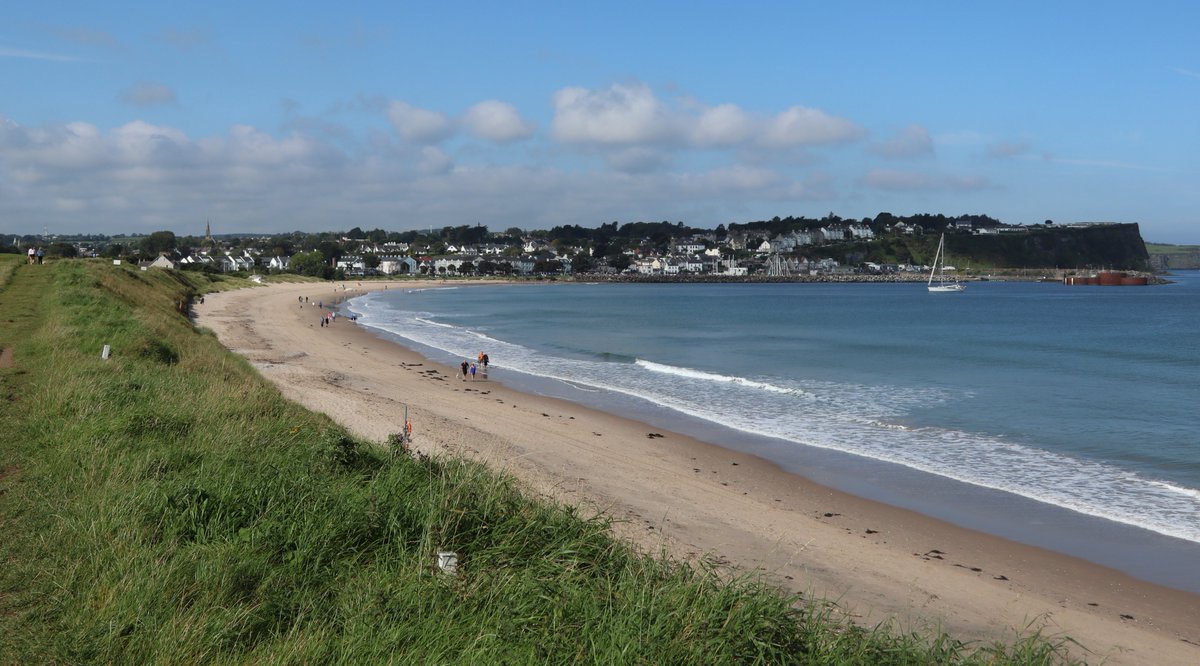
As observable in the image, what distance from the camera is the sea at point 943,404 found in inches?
561

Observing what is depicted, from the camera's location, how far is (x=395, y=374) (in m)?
29.2

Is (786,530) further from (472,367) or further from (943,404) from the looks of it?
(472,367)

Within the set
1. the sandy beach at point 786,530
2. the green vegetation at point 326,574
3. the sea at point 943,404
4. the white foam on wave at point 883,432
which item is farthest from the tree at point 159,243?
the green vegetation at point 326,574

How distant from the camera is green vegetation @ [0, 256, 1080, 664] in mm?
4855

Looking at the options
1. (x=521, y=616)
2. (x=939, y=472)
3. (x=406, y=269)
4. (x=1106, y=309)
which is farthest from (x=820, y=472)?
(x=406, y=269)

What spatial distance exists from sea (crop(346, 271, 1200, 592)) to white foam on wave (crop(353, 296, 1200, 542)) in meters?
0.07

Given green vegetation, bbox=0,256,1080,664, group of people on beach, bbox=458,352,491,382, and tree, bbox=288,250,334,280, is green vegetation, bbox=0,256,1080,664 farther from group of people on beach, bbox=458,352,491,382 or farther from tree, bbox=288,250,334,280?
tree, bbox=288,250,334,280

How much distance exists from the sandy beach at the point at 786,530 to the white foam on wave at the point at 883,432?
2.78 m

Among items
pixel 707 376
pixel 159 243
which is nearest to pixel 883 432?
pixel 707 376

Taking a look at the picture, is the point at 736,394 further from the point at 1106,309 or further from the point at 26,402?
the point at 1106,309

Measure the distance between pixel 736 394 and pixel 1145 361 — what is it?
71.9 ft

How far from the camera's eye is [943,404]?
25016 millimetres

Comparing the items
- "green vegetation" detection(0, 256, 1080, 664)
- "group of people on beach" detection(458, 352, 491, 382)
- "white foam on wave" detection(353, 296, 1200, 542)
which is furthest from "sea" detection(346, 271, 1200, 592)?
"green vegetation" detection(0, 256, 1080, 664)

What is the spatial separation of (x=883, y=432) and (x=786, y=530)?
8.81 m
